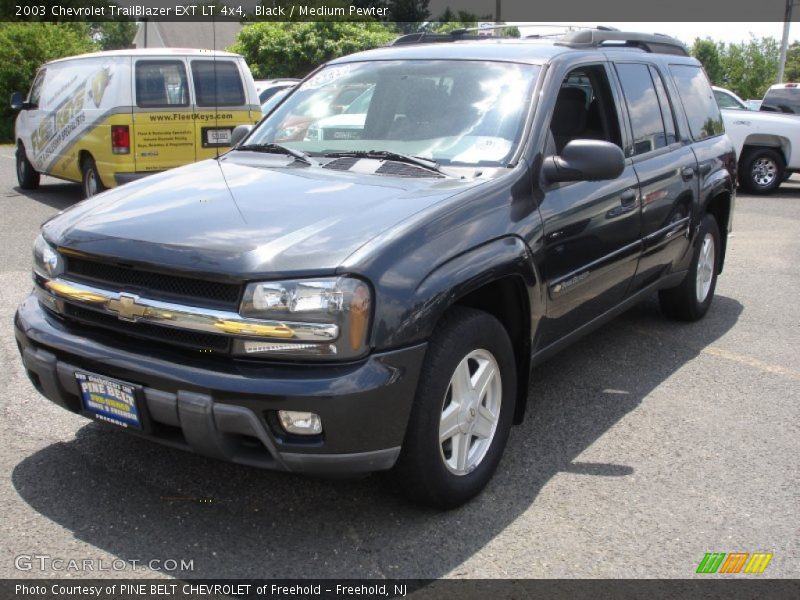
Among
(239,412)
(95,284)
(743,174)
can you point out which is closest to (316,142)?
(95,284)

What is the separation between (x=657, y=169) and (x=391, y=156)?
1876mm

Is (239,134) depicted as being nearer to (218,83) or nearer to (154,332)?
(154,332)

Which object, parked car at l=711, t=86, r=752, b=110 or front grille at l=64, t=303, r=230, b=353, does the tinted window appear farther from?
front grille at l=64, t=303, r=230, b=353

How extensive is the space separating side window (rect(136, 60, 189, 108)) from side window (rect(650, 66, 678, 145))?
622 cm

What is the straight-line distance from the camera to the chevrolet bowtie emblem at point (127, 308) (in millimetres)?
3080

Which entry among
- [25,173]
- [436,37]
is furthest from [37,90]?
[436,37]

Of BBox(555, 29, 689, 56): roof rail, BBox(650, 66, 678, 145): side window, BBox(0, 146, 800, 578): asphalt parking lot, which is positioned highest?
BBox(555, 29, 689, 56): roof rail

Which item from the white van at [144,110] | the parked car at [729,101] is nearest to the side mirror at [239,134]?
the white van at [144,110]

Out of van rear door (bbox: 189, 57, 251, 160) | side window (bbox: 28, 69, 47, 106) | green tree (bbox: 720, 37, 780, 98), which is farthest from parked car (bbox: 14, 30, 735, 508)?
green tree (bbox: 720, 37, 780, 98)

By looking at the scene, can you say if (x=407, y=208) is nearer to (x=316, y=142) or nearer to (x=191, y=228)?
(x=191, y=228)

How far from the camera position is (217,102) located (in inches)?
398

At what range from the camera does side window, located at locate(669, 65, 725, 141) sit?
570 centimetres

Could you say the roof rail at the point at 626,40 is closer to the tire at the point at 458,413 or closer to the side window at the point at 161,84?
the tire at the point at 458,413

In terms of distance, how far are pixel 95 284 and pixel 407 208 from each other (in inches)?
48.3
